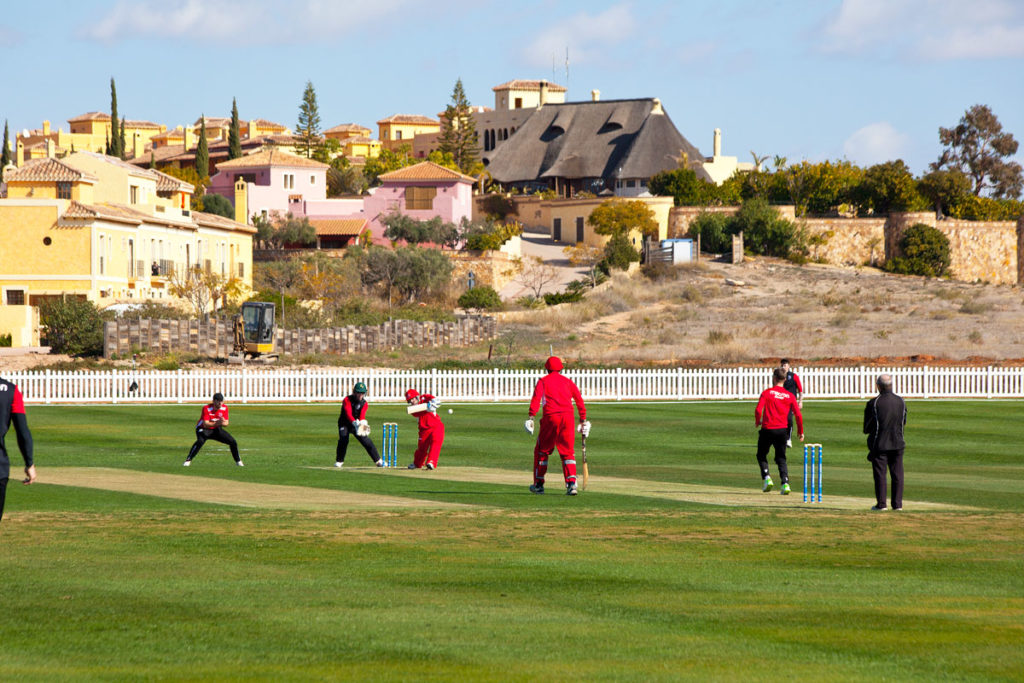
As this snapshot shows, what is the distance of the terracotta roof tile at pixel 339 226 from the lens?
97875mm

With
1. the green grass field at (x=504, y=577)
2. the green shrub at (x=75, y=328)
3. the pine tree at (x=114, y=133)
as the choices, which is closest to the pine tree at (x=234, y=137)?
the pine tree at (x=114, y=133)

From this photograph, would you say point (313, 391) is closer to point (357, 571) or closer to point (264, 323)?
point (264, 323)

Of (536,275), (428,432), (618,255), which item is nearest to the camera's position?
(428,432)

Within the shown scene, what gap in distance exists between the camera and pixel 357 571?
1134 centimetres

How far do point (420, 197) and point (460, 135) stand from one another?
87.1 ft

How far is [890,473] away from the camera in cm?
1527

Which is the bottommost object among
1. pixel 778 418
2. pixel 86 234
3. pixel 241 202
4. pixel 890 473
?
pixel 890 473

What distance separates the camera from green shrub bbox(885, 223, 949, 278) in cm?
9494

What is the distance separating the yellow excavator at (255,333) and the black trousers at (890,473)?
41159mm

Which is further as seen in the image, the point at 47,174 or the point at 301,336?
the point at 47,174

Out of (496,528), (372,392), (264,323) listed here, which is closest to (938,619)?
(496,528)

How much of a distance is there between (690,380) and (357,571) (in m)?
30.9

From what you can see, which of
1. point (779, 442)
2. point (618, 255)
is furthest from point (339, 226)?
point (779, 442)

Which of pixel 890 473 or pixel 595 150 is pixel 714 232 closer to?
pixel 595 150
